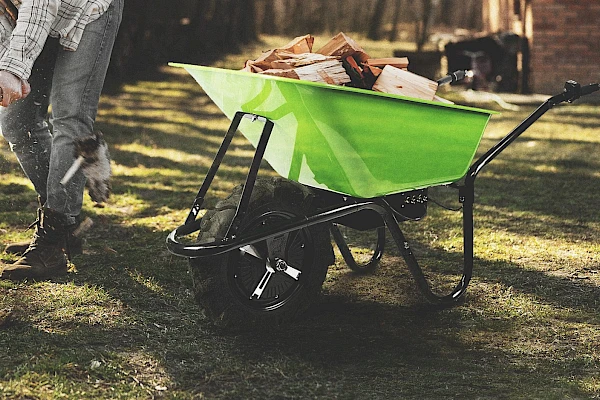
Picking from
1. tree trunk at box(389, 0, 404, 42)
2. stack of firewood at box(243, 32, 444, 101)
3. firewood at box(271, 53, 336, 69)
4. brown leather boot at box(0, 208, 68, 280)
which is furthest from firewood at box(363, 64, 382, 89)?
tree trunk at box(389, 0, 404, 42)

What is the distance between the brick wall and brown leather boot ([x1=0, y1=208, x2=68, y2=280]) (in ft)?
23.4

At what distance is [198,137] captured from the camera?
6.97 meters

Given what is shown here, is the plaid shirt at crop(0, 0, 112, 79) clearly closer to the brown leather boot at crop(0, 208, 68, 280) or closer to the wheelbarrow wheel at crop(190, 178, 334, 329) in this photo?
the brown leather boot at crop(0, 208, 68, 280)

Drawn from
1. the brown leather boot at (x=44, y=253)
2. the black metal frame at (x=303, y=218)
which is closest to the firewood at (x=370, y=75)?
the black metal frame at (x=303, y=218)

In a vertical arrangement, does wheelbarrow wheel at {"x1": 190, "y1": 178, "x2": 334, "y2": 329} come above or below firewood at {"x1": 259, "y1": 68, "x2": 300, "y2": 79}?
below

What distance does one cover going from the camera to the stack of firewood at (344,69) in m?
2.90

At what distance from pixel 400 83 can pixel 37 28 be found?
124cm

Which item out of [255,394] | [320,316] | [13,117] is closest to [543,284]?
[320,316]

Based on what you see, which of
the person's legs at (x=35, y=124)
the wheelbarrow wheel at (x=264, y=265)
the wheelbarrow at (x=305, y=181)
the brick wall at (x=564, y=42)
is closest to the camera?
the wheelbarrow at (x=305, y=181)

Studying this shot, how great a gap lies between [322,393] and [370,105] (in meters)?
0.88

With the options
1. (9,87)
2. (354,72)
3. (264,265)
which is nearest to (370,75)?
(354,72)

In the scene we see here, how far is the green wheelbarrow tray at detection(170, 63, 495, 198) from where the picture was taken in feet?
8.52

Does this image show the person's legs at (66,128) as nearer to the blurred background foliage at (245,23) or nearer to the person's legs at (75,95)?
the person's legs at (75,95)

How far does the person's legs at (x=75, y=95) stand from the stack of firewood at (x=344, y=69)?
641mm
